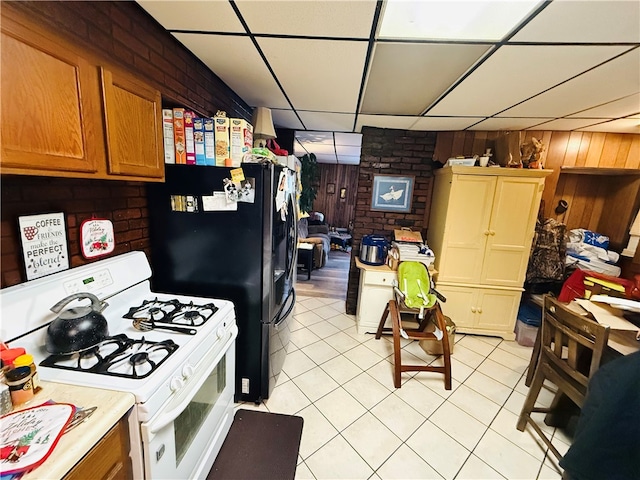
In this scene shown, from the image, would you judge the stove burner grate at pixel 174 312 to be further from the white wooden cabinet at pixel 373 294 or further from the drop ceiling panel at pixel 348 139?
the drop ceiling panel at pixel 348 139

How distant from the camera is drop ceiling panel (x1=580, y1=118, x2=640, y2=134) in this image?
2.35 meters

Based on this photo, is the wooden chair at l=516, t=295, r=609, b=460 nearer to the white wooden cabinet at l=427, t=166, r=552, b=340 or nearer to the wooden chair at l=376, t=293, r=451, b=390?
the wooden chair at l=376, t=293, r=451, b=390

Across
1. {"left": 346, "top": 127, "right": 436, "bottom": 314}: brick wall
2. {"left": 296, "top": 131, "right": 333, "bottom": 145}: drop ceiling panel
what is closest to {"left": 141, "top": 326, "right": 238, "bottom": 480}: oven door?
{"left": 346, "top": 127, "right": 436, "bottom": 314}: brick wall

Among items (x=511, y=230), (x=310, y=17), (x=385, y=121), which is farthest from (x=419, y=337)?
(x=310, y=17)

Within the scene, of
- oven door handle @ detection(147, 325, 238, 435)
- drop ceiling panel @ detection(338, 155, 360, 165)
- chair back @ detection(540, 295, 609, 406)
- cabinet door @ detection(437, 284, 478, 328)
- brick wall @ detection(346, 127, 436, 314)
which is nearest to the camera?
oven door handle @ detection(147, 325, 238, 435)

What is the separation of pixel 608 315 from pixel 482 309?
117 centimetres

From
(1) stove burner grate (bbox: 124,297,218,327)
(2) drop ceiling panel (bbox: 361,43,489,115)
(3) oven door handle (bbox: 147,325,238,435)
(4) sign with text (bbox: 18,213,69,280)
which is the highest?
(2) drop ceiling panel (bbox: 361,43,489,115)

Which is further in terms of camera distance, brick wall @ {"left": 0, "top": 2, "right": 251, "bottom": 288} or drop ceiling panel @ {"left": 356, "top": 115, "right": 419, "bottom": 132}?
drop ceiling panel @ {"left": 356, "top": 115, "right": 419, "bottom": 132}

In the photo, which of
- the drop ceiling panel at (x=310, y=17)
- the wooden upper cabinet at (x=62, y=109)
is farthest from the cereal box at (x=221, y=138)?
the drop ceiling panel at (x=310, y=17)

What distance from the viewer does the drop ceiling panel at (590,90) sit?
4.79 feet

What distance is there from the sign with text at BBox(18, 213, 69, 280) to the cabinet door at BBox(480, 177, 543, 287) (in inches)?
130

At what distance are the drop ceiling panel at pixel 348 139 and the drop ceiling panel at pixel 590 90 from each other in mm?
1861

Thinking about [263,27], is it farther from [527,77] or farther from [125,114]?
[527,77]

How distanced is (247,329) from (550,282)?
10.7ft
